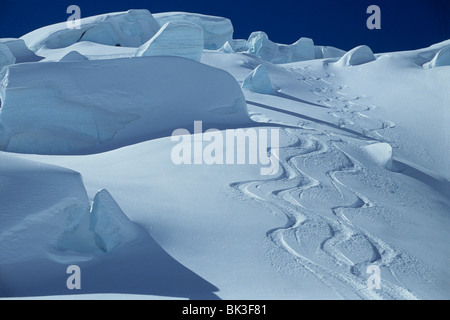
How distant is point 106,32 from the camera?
20.6 metres

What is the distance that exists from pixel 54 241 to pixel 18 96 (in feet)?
13.7

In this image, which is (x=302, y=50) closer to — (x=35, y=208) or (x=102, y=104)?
(x=102, y=104)

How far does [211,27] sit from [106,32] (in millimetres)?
5986

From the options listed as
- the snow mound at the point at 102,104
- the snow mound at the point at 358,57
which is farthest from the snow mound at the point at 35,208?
the snow mound at the point at 358,57

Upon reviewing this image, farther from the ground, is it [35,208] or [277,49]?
[277,49]

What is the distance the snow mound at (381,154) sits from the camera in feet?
19.5

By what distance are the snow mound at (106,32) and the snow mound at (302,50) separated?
27.2 ft

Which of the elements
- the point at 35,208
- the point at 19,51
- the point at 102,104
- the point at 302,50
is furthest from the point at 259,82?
the point at 302,50

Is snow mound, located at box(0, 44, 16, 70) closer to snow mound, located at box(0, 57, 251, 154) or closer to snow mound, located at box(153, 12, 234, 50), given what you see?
snow mound, located at box(0, 57, 251, 154)

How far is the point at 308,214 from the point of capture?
418 centimetres

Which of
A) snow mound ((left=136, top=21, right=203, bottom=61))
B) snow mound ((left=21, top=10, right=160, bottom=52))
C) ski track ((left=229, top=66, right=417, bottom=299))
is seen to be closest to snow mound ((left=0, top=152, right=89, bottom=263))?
ski track ((left=229, top=66, right=417, bottom=299))

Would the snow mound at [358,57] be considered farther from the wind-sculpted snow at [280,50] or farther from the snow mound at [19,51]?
the snow mound at [19,51]
